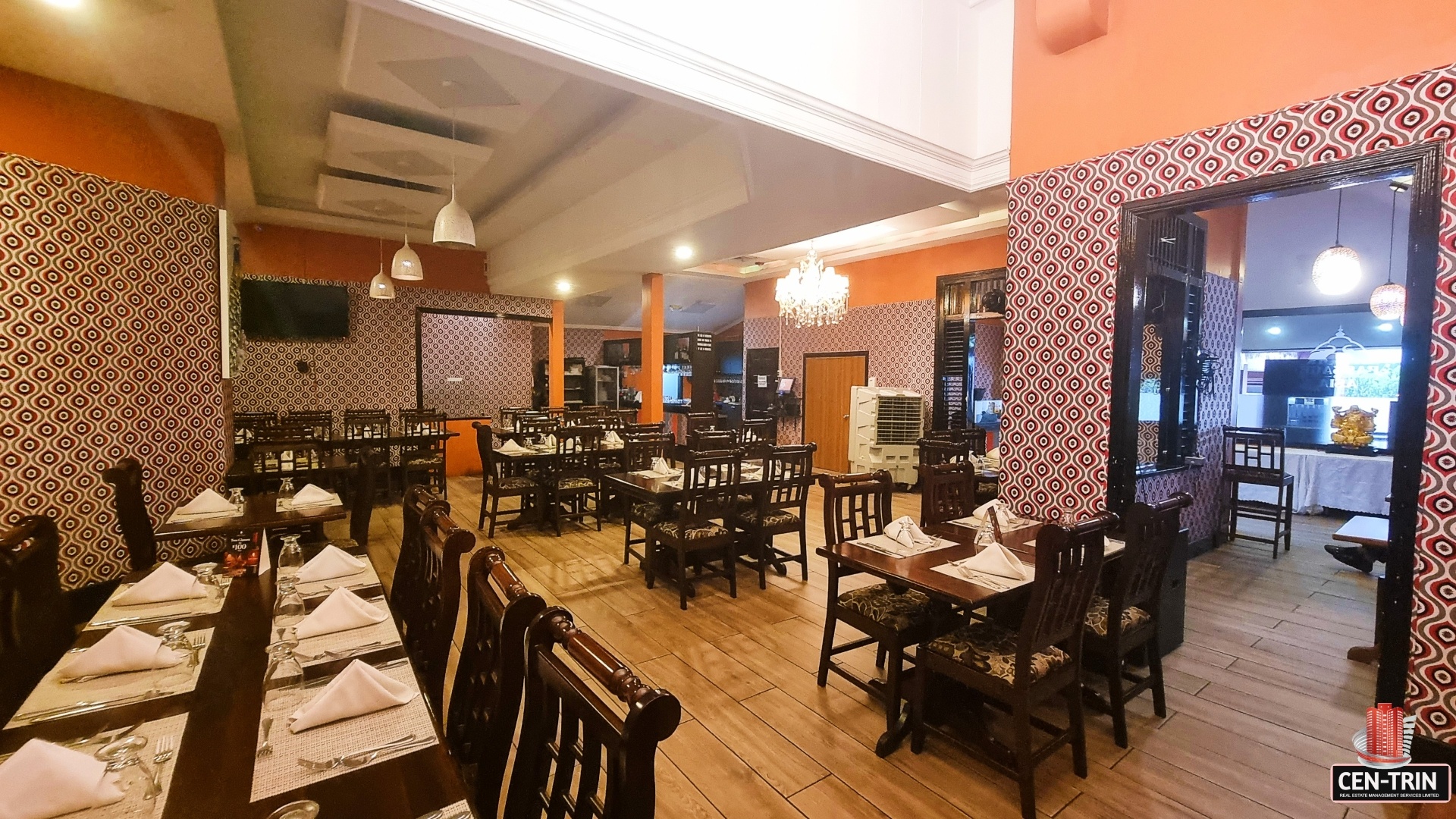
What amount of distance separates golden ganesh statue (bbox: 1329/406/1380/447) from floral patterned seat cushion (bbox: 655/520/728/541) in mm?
6549

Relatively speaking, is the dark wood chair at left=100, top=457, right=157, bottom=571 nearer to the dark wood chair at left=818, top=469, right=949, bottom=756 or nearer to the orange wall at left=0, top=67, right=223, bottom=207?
the orange wall at left=0, top=67, right=223, bottom=207

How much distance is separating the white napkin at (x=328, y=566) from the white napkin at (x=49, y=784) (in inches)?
41.6

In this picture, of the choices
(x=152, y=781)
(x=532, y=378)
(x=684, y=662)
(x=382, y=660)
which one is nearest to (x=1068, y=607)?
(x=684, y=662)

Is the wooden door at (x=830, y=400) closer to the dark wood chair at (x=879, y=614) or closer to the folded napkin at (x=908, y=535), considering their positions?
the dark wood chair at (x=879, y=614)

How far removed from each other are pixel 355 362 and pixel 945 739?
A: 26.6 ft

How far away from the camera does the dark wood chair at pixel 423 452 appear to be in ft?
21.0

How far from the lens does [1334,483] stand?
20.6 ft

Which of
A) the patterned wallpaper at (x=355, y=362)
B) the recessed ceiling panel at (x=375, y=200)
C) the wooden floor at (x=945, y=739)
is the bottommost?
the wooden floor at (x=945, y=739)

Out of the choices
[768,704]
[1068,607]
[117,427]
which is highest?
[117,427]

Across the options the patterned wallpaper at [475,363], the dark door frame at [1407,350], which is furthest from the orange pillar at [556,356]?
the dark door frame at [1407,350]

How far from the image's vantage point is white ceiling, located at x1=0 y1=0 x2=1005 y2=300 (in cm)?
302

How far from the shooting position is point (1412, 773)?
2281 millimetres

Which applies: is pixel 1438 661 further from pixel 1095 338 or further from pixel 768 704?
pixel 768 704

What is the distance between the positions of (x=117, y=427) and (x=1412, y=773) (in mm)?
6414
